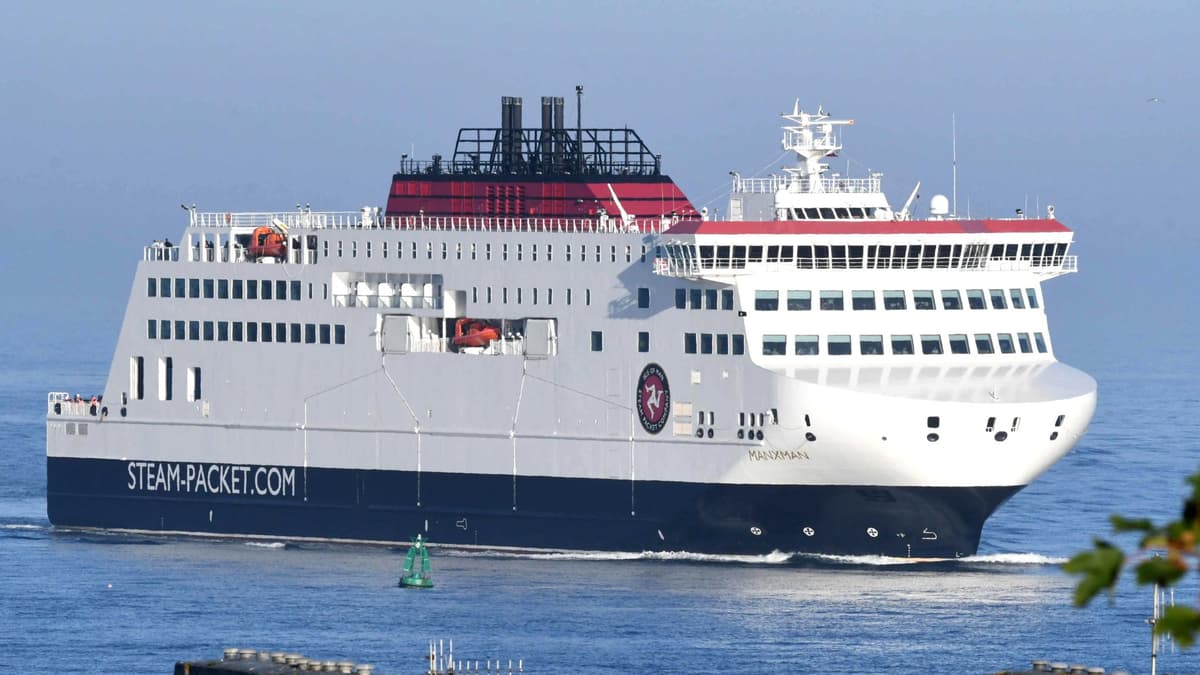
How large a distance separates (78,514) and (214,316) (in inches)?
228

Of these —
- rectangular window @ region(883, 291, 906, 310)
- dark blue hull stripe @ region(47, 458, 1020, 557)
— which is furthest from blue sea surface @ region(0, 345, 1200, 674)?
rectangular window @ region(883, 291, 906, 310)

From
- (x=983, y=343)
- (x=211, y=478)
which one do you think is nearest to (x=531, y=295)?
(x=211, y=478)

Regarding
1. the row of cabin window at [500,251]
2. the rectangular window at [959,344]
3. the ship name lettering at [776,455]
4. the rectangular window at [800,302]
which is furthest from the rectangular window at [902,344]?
the row of cabin window at [500,251]

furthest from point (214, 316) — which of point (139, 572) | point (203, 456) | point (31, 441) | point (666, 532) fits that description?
point (31, 441)

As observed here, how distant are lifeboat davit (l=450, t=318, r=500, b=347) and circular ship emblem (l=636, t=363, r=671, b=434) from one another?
3608mm

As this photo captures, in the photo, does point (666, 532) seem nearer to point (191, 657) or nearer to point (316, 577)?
point (316, 577)

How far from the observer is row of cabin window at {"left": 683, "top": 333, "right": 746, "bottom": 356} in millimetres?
42906

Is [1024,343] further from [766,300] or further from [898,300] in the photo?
[766,300]

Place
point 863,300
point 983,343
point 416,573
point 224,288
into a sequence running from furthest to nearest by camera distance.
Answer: point 224,288 → point 983,343 → point 863,300 → point 416,573

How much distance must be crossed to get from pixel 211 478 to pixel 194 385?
6.86 ft

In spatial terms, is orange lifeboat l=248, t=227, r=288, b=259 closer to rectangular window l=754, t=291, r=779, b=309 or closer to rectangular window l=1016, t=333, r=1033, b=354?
rectangular window l=754, t=291, r=779, b=309

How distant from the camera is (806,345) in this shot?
4288cm

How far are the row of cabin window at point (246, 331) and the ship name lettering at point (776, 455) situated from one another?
9.85 m

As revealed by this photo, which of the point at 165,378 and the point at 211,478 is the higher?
the point at 165,378
